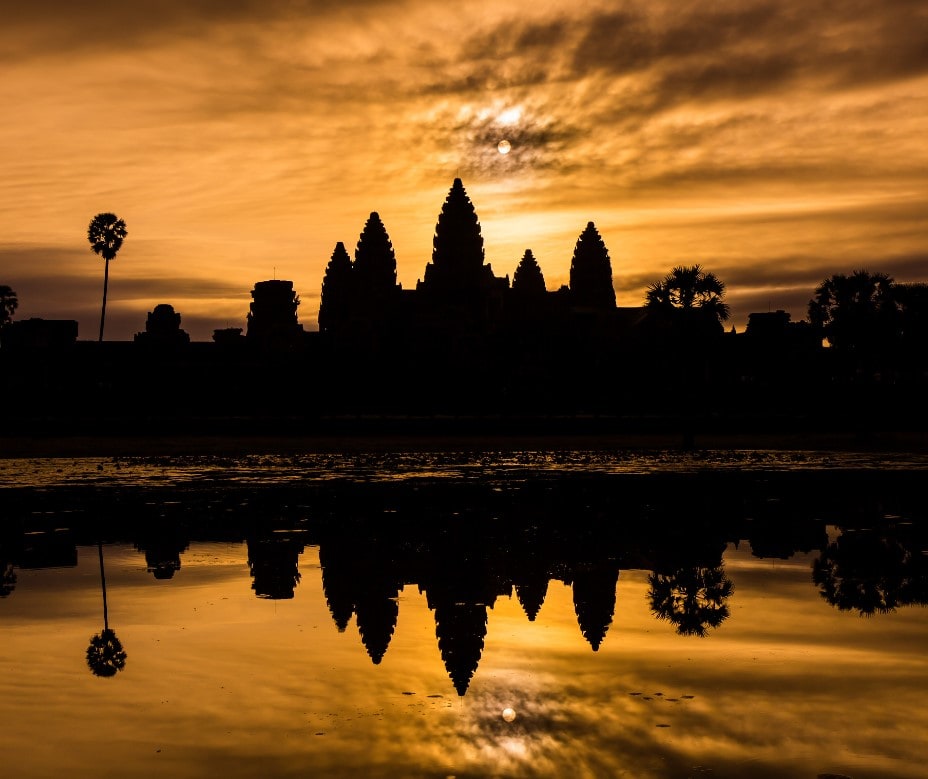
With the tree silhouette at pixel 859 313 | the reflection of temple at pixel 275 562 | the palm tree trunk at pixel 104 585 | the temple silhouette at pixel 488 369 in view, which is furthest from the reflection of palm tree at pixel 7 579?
the tree silhouette at pixel 859 313

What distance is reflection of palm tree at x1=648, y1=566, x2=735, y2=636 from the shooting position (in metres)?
12.6

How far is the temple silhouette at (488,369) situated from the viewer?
7138 centimetres

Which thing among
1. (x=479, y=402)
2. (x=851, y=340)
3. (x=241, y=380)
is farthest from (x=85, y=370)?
(x=851, y=340)

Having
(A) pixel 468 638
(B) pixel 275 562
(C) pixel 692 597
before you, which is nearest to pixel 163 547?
(B) pixel 275 562

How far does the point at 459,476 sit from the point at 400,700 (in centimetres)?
2403

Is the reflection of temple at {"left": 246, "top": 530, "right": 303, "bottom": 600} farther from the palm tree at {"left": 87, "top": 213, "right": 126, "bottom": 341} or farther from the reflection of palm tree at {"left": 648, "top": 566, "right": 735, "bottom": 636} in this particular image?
the palm tree at {"left": 87, "top": 213, "right": 126, "bottom": 341}

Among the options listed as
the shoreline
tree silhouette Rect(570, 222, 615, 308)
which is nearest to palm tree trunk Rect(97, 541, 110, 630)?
the shoreline

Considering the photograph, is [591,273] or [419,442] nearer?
[419,442]

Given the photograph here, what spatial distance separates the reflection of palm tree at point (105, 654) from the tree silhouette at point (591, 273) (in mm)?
148627

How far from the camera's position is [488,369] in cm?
9675

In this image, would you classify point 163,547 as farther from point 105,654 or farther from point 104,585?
point 105,654

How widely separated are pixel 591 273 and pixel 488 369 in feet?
227

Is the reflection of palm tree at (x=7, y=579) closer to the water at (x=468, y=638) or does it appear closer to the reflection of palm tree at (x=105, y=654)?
the water at (x=468, y=638)

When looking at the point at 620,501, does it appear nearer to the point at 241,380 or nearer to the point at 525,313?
the point at 241,380
